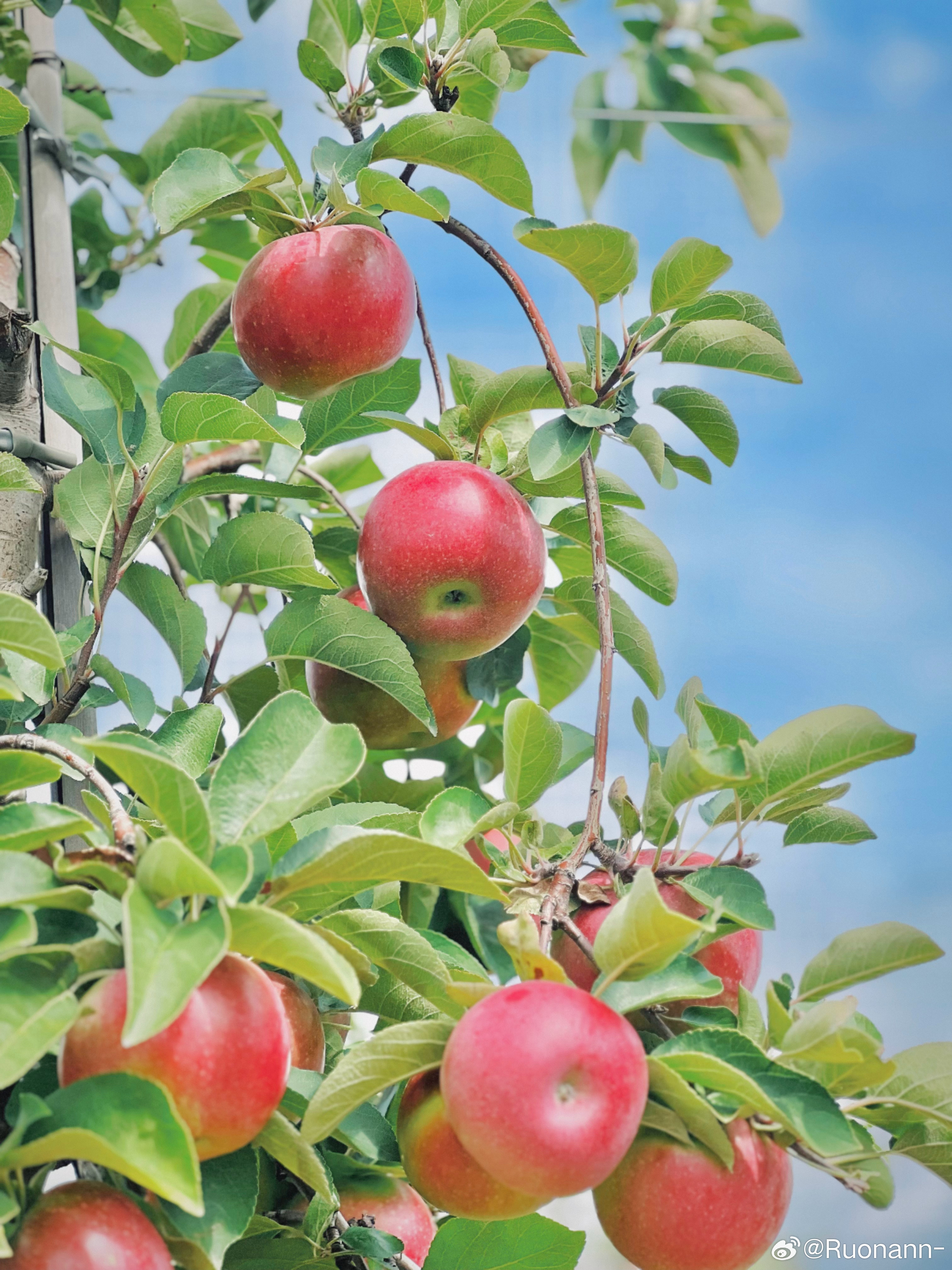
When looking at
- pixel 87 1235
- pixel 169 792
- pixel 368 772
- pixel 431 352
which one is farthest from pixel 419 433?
pixel 87 1235

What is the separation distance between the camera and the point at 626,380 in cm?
72

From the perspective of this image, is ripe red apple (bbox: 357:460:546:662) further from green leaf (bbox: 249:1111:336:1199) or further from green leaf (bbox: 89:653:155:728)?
green leaf (bbox: 249:1111:336:1199)

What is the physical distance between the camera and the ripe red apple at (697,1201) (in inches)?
19.4

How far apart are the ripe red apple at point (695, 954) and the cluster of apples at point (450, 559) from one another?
0.58 ft

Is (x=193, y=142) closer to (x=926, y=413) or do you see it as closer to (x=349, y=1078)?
(x=349, y=1078)

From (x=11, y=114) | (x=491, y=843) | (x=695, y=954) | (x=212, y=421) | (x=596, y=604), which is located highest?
(x=11, y=114)

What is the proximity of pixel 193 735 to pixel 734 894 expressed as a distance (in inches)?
10.9

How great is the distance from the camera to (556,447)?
2.22ft

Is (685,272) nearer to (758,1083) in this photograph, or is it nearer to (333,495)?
(333,495)

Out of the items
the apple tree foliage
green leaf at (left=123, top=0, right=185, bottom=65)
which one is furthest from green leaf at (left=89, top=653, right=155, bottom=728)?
green leaf at (left=123, top=0, right=185, bottom=65)

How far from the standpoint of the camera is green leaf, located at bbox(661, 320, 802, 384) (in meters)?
0.69

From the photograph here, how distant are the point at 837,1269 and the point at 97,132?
1.44 m

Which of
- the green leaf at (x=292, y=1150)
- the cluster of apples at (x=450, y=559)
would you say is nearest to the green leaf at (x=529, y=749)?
the cluster of apples at (x=450, y=559)

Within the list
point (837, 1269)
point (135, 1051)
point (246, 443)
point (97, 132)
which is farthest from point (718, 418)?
point (837, 1269)
